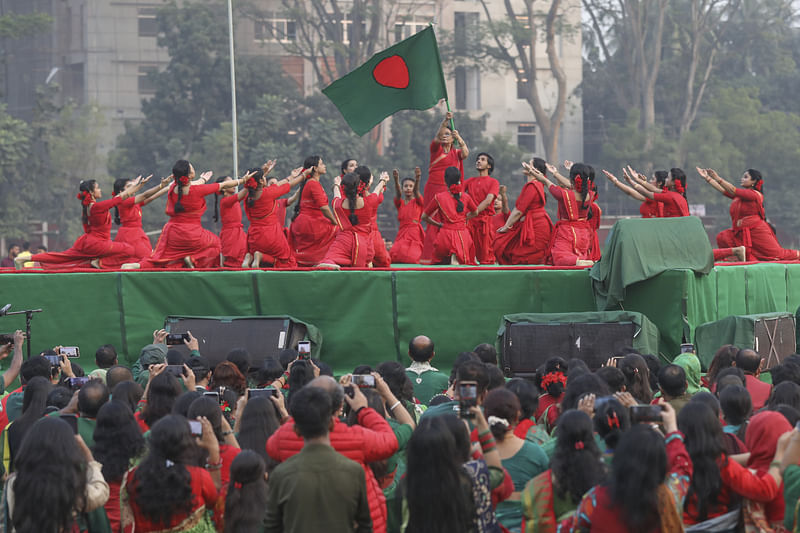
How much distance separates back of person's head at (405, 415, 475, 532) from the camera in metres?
4.30

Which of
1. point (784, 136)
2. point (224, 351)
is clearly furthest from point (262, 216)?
point (784, 136)

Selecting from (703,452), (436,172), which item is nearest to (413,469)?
(703,452)

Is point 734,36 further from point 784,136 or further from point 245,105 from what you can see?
point 245,105

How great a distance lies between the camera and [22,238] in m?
35.9

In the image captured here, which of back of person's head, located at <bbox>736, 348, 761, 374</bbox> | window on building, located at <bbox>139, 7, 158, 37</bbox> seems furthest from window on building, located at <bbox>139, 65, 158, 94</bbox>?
back of person's head, located at <bbox>736, 348, 761, 374</bbox>

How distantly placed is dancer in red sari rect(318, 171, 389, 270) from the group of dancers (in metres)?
0.01

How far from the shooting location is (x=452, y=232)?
13164mm

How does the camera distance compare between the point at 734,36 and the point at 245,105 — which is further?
the point at 734,36

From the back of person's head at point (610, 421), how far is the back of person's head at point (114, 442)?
2052 millimetres

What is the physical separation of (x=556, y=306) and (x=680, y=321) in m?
1.24

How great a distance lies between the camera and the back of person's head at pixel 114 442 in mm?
5094

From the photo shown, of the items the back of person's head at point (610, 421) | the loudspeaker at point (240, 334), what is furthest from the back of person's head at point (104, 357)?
the back of person's head at point (610, 421)

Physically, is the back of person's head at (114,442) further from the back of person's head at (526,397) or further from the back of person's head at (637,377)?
the back of person's head at (637,377)

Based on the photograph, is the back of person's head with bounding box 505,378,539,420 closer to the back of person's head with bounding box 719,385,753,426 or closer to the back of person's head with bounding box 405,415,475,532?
the back of person's head with bounding box 719,385,753,426
